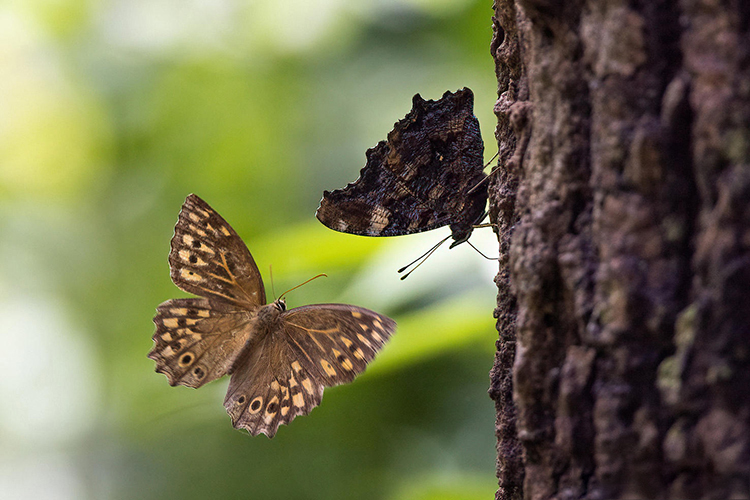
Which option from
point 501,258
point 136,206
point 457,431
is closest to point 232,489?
point 457,431

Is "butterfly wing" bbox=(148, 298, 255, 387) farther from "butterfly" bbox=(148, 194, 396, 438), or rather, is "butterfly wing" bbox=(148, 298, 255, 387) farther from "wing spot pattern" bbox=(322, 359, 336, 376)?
"wing spot pattern" bbox=(322, 359, 336, 376)

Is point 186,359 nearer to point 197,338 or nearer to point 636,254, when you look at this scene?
point 197,338

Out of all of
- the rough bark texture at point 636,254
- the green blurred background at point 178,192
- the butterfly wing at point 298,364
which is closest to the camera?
the rough bark texture at point 636,254

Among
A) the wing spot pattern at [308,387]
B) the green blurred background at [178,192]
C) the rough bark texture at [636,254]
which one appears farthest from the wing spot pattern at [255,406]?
the green blurred background at [178,192]

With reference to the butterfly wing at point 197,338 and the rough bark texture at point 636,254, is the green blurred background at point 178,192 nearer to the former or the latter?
the butterfly wing at point 197,338

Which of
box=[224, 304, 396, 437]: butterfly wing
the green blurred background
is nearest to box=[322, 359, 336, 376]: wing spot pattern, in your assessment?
box=[224, 304, 396, 437]: butterfly wing

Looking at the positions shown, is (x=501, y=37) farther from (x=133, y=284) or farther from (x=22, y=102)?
(x=22, y=102)

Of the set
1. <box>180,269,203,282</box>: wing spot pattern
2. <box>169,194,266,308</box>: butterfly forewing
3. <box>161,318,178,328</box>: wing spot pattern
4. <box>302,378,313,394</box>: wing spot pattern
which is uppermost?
<box>169,194,266,308</box>: butterfly forewing
